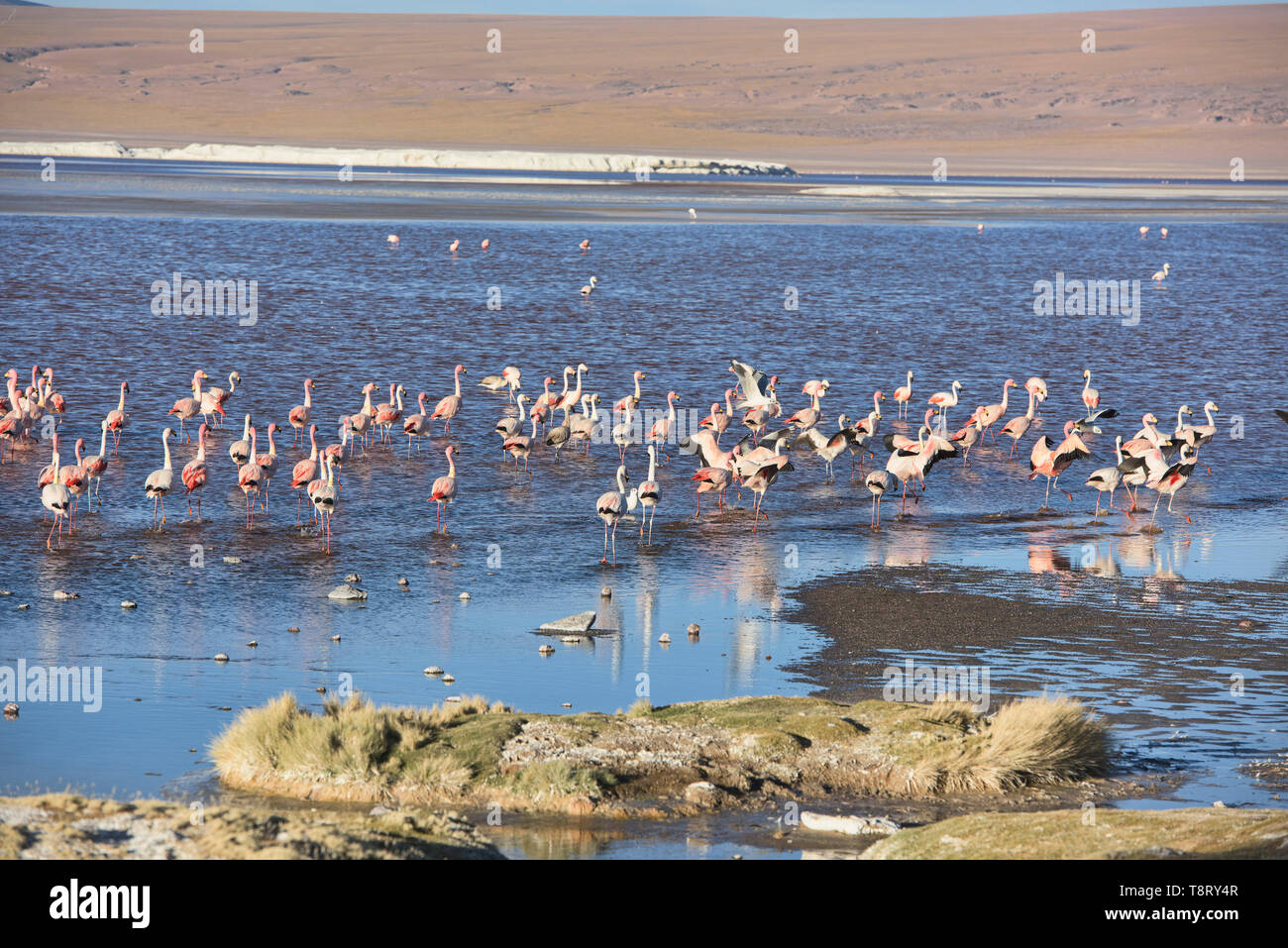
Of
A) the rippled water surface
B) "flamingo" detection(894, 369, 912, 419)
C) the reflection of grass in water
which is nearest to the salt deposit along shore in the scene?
the rippled water surface

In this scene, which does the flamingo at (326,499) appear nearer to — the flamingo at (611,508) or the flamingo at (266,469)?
the flamingo at (266,469)

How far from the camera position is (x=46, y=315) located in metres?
31.5

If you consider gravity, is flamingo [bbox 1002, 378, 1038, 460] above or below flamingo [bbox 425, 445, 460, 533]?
above

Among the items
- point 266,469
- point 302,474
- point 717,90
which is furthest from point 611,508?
point 717,90

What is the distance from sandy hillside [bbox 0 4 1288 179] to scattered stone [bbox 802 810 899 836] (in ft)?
327

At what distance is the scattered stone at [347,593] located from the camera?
595 inches

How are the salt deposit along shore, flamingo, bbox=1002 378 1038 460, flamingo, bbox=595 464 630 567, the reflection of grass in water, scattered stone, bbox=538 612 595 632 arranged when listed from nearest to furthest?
1. the reflection of grass in water
2. scattered stone, bbox=538 612 595 632
3. flamingo, bbox=595 464 630 567
4. flamingo, bbox=1002 378 1038 460
5. the salt deposit along shore

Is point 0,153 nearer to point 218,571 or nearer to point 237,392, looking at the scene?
point 237,392

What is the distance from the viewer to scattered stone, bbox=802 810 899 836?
9.59m

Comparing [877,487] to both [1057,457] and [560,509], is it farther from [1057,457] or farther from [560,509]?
[560,509]

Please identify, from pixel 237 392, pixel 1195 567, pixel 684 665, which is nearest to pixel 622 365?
pixel 237 392

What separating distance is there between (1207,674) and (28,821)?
9.41 meters

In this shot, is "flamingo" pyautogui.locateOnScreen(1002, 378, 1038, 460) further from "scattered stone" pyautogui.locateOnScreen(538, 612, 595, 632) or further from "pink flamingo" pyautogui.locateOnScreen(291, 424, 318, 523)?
"scattered stone" pyautogui.locateOnScreen(538, 612, 595, 632)

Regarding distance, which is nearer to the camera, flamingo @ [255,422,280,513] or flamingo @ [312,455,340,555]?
flamingo @ [312,455,340,555]
